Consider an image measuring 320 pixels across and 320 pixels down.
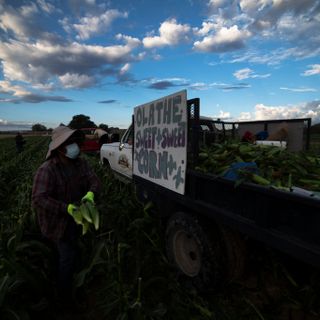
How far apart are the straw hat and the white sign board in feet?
3.76

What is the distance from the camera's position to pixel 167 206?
12.4 feet

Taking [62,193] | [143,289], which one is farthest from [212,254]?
[62,193]

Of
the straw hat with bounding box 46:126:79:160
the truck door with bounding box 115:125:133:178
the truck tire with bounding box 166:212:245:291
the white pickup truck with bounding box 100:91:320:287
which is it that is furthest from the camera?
the truck door with bounding box 115:125:133:178

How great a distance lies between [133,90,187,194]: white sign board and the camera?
128 inches

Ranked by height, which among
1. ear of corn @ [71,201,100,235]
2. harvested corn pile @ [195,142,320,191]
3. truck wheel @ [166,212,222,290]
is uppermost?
harvested corn pile @ [195,142,320,191]

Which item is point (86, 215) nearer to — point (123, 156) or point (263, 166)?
point (263, 166)

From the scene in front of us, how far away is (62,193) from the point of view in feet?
9.52

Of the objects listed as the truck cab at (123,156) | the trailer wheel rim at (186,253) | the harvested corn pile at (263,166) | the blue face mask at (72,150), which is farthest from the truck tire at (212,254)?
the truck cab at (123,156)

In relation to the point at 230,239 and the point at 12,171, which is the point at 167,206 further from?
the point at 12,171

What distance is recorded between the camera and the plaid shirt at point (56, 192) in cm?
270

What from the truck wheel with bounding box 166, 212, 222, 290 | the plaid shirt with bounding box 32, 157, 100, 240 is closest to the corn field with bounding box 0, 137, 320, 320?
the truck wheel with bounding box 166, 212, 222, 290

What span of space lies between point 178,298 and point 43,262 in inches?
66.8

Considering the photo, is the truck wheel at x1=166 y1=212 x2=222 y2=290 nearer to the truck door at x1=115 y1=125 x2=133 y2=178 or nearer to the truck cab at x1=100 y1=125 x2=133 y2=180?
the truck cab at x1=100 y1=125 x2=133 y2=180

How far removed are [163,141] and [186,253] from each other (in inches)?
54.1
